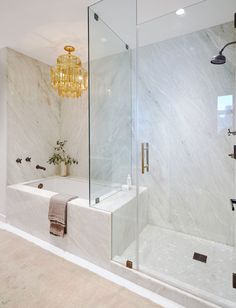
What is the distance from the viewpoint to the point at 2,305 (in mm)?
1390

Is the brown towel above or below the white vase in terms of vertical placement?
below

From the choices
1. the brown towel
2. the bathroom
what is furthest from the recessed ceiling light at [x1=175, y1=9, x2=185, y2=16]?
the brown towel

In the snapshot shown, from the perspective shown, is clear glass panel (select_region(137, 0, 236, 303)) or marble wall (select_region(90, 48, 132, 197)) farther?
marble wall (select_region(90, 48, 132, 197))

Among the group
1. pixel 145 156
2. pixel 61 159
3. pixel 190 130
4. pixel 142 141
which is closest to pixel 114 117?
pixel 142 141

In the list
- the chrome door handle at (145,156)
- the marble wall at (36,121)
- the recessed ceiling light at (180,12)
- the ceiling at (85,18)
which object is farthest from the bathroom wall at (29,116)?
the recessed ceiling light at (180,12)

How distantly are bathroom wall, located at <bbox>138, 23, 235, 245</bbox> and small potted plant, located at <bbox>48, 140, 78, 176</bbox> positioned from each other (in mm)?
1521

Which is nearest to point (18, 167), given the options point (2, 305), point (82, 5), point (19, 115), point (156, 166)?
point (19, 115)

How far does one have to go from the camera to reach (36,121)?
10.3ft

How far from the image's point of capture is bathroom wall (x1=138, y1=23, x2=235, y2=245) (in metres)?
2.12

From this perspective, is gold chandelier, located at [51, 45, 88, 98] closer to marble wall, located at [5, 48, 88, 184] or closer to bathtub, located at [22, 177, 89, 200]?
marble wall, located at [5, 48, 88, 184]

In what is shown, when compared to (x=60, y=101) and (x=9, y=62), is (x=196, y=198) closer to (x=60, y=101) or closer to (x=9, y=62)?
(x=60, y=101)

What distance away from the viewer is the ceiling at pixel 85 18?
184 cm

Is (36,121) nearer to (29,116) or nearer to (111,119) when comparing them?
(29,116)

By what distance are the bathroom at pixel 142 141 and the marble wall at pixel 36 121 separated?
2 cm
